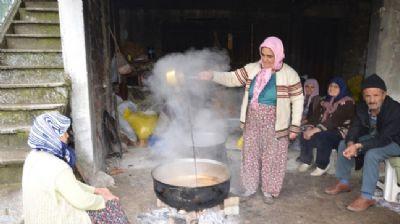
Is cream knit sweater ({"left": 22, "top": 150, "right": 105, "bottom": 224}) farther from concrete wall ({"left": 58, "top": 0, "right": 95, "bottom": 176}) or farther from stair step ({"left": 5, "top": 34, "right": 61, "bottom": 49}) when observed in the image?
stair step ({"left": 5, "top": 34, "right": 61, "bottom": 49})

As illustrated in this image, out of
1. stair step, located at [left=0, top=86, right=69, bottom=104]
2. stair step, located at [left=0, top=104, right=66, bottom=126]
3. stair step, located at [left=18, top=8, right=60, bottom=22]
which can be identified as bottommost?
stair step, located at [left=0, top=104, right=66, bottom=126]

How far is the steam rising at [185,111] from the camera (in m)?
6.04

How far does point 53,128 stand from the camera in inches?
107

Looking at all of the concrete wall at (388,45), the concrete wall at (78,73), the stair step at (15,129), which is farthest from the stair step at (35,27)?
the concrete wall at (388,45)

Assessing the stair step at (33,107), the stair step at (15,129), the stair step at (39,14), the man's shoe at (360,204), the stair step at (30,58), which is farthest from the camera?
the stair step at (39,14)

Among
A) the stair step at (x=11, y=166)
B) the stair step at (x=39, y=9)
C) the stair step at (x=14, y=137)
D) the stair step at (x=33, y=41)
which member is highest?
the stair step at (x=39, y=9)

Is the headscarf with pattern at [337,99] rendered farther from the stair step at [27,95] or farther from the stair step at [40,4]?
the stair step at [40,4]

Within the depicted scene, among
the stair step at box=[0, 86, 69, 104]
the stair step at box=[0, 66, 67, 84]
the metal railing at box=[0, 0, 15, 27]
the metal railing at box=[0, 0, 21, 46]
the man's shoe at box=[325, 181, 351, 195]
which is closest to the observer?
the man's shoe at box=[325, 181, 351, 195]

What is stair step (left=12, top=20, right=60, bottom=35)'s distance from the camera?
6.73 meters

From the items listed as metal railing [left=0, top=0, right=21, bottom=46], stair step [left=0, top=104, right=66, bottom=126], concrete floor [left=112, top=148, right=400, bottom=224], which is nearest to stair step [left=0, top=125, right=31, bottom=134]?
stair step [left=0, top=104, right=66, bottom=126]

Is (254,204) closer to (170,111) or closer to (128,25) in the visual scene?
(170,111)

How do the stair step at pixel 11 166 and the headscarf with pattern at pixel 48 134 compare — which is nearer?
the headscarf with pattern at pixel 48 134

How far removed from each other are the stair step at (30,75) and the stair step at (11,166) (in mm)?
1511

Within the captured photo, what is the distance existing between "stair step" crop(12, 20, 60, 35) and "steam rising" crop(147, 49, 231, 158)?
2.35 m
